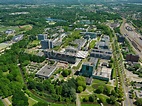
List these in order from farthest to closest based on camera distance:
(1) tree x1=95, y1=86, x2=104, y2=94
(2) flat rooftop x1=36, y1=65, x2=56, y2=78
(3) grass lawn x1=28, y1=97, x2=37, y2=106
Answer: (2) flat rooftop x1=36, y1=65, x2=56, y2=78
(1) tree x1=95, y1=86, x2=104, y2=94
(3) grass lawn x1=28, y1=97, x2=37, y2=106

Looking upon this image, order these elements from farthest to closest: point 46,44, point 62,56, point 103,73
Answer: point 46,44 < point 62,56 < point 103,73

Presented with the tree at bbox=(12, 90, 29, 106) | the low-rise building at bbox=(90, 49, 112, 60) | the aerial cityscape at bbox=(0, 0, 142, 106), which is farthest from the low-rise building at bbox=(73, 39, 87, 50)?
the tree at bbox=(12, 90, 29, 106)

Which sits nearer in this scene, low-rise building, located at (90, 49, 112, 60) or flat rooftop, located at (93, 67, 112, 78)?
flat rooftop, located at (93, 67, 112, 78)

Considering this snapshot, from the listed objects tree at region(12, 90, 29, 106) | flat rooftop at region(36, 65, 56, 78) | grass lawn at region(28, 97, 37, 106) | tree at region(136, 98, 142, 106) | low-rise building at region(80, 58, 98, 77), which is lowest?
grass lawn at region(28, 97, 37, 106)

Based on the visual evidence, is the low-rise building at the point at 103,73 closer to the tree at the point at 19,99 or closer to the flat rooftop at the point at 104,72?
the flat rooftop at the point at 104,72

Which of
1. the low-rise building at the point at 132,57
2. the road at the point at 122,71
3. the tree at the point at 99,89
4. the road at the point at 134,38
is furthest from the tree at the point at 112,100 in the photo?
the road at the point at 134,38

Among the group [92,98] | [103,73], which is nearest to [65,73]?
[103,73]

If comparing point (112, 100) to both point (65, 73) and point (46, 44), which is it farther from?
point (46, 44)

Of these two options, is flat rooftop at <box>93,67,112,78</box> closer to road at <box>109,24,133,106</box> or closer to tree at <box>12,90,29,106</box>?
road at <box>109,24,133,106</box>

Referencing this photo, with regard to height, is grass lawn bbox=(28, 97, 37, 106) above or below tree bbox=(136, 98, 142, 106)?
below

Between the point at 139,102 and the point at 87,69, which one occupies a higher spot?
the point at 87,69
